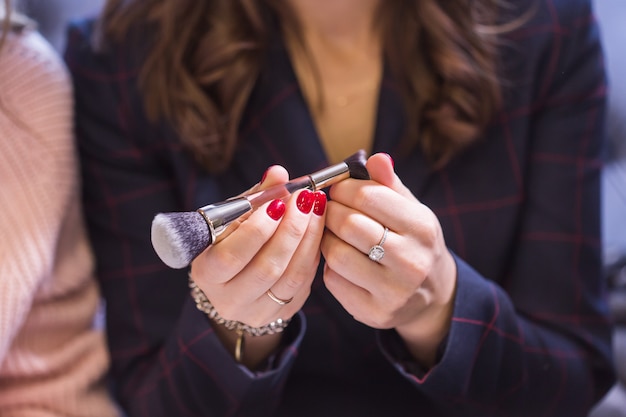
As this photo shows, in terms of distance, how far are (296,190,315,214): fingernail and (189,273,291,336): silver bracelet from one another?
0.29 feet

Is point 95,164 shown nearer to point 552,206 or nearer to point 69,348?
point 69,348

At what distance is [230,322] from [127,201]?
0.17 meters

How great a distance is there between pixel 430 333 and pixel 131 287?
238mm

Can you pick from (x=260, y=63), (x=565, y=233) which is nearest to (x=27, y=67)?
(x=260, y=63)

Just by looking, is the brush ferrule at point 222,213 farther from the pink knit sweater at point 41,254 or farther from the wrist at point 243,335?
the pink knit sweater at point 41,254

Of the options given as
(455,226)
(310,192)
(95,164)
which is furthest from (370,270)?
(95,164)

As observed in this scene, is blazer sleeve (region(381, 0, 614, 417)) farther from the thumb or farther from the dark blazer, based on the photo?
the thumb

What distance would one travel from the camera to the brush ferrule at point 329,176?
33cm

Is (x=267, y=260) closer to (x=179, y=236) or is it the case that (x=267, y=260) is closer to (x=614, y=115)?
(x=179, y=236)

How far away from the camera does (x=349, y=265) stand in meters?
0.33

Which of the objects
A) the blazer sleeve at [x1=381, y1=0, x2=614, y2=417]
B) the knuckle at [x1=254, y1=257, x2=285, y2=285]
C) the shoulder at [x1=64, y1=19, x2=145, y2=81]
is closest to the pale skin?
the knuckle at [x1=254, y1=257, x2=285, y2=285]

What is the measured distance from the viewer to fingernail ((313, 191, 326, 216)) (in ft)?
1.07

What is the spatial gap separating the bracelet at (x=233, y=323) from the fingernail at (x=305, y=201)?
89 mm

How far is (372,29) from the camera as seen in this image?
51 cm
